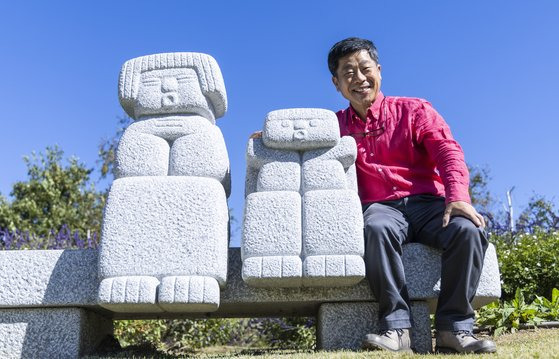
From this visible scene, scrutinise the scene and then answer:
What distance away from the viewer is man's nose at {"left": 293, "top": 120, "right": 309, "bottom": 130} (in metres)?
3.45

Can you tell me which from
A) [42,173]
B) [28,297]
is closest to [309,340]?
[28,297]

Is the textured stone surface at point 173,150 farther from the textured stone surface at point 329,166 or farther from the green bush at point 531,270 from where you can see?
the green bush at point 531,270

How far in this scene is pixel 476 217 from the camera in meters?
3.16

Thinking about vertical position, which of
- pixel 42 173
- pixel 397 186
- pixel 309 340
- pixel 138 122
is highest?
pixel 42 173

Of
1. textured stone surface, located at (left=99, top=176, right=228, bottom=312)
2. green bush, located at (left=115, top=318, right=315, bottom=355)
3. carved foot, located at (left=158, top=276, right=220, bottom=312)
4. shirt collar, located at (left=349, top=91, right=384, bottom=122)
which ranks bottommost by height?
green bush, located at (left=115, top=318, right=315, bottom=355)

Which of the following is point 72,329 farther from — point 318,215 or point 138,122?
point 318,215

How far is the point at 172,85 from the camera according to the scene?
11.7ft

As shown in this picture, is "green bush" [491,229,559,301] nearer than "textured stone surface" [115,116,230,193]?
No

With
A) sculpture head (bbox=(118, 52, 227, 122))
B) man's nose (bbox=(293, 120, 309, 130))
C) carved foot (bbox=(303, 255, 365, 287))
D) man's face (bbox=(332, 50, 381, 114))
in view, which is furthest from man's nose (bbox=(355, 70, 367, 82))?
carved foot (bbox=(303, 255, 365, 287))

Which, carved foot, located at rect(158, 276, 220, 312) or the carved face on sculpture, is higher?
the carved face on sculpture

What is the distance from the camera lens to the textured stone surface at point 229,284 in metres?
3.29

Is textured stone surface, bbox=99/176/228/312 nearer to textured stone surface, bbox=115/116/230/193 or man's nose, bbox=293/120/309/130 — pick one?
textured stone surface, bbox=115/116/230/193

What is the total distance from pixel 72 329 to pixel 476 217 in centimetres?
226

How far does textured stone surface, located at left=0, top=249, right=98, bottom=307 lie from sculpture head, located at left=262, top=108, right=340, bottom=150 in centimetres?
121
